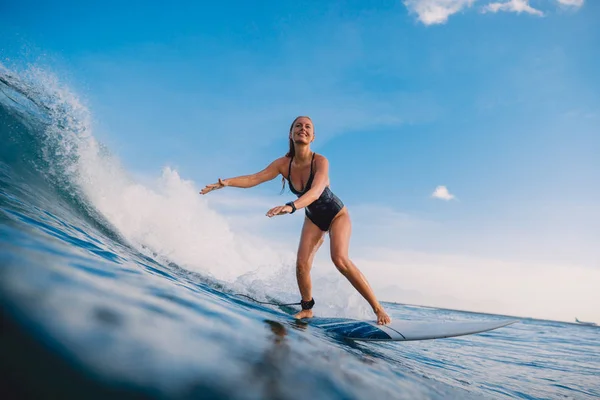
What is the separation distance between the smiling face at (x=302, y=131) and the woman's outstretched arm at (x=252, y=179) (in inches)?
17.2

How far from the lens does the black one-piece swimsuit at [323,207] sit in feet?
14.6

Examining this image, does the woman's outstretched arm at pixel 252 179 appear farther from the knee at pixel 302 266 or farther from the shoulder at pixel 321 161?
the knee at pixel 302 266

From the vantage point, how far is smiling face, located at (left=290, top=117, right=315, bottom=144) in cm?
430

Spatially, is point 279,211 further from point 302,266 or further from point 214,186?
point 302,266

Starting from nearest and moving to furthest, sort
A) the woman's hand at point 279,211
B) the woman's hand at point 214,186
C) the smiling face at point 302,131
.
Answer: the woman's hand at point 279,211, the woman's hand at point 214,186, the smiling face at point 302,131

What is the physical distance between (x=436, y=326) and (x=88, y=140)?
834cm

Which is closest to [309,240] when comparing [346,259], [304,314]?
[346,259]

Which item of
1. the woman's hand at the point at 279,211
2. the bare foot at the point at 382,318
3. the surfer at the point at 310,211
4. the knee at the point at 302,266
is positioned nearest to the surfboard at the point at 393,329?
the bare foot at the point at 382,318

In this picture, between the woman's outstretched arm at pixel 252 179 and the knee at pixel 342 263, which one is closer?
the woman's outstretched arm at pixel 252 179

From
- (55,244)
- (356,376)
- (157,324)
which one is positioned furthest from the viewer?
(55,244)

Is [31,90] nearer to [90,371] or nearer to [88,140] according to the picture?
[88,140]

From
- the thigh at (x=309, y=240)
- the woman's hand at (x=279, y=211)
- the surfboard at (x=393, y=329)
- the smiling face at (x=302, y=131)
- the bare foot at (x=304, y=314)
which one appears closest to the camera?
the woman's hand at (x=279, y=211)

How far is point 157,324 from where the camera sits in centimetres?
154

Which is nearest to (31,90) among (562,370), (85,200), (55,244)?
(85,200)
